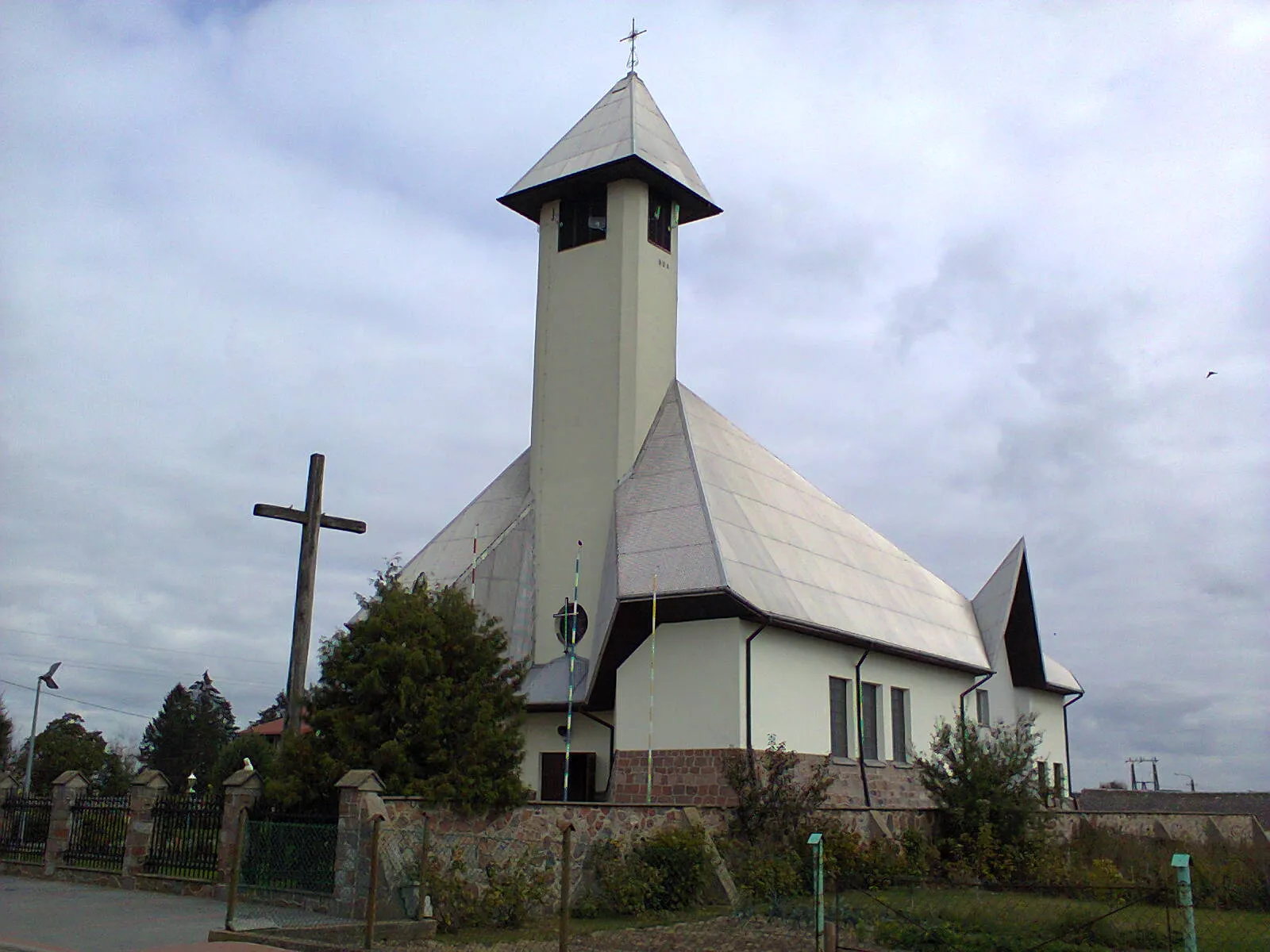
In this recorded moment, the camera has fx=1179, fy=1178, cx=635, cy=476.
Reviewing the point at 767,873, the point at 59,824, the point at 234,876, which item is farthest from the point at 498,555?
the point at 234,876

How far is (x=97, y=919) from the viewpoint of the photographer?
1595 centimetres

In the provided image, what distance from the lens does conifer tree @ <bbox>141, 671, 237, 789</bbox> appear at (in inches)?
3083

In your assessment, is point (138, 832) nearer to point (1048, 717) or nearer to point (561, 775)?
point (561, 775)

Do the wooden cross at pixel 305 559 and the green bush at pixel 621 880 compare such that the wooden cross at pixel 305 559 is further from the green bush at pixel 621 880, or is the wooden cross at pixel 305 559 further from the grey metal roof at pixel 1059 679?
the grey metal roof at pixel 1059 679

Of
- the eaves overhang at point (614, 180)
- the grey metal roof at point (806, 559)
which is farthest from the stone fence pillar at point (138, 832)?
the eaves overhang at point (614, 180)

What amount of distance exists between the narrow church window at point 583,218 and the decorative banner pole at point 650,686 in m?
10.1

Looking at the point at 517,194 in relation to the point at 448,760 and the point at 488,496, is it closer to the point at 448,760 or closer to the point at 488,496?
the point at 488,496

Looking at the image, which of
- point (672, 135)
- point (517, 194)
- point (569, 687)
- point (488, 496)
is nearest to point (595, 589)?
point (569, 687)

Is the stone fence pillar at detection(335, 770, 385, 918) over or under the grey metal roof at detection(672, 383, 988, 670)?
under

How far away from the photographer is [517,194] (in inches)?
1158

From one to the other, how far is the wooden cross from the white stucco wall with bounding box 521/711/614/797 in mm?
5835

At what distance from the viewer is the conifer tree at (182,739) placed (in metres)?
78.3

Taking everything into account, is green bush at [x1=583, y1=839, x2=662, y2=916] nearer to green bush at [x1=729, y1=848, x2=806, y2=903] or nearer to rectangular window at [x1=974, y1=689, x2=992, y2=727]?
green bush at [x1=729, y1=848, x2=806, y2=903]

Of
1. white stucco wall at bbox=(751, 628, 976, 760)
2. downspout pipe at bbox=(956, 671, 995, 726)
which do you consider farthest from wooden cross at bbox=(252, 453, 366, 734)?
→ downspout pipe at bbox=(956, 671, 995, 726)
